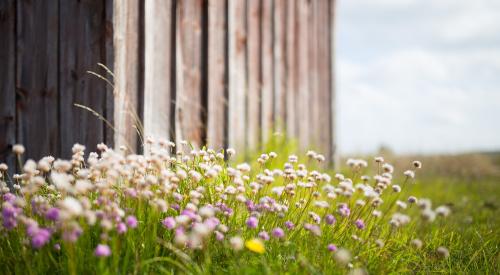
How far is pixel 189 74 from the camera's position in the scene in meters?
4.30

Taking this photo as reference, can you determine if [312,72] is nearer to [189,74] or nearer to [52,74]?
[189,74]

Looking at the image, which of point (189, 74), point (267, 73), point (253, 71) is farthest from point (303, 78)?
point (189, 74)

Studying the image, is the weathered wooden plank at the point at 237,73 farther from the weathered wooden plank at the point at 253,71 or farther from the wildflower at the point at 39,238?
the wildflower at the point at 39,238

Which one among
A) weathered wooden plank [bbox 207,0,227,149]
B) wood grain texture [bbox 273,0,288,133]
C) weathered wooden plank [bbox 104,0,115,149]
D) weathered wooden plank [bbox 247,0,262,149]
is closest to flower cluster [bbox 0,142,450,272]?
weathered wooden plank [bbox 104,0,115,149]

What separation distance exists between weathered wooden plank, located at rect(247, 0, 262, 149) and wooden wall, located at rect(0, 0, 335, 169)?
62 millimetres

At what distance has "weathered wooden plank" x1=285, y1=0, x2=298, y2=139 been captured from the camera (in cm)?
634

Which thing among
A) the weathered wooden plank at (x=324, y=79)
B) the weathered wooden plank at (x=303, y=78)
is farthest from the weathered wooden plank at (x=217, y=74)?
the weathered wooden plank at (x=324, y=79)

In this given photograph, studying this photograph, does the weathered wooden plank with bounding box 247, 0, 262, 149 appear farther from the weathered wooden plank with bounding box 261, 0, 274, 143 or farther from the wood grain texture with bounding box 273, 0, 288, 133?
the wood grain texture with bounding box 273, 0, 288, 133

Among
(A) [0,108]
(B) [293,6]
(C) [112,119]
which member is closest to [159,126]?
(C) [112,119]

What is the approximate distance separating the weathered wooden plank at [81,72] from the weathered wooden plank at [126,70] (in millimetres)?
109

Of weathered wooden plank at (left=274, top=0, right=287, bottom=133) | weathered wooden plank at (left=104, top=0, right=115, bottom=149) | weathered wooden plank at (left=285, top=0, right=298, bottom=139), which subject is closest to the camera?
weathered wooden plank at (left=104, top=0, right=115, bottom=149)

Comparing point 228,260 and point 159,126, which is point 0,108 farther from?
point 228,260

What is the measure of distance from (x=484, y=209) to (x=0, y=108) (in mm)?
4666

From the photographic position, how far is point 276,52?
5988 millimetres
